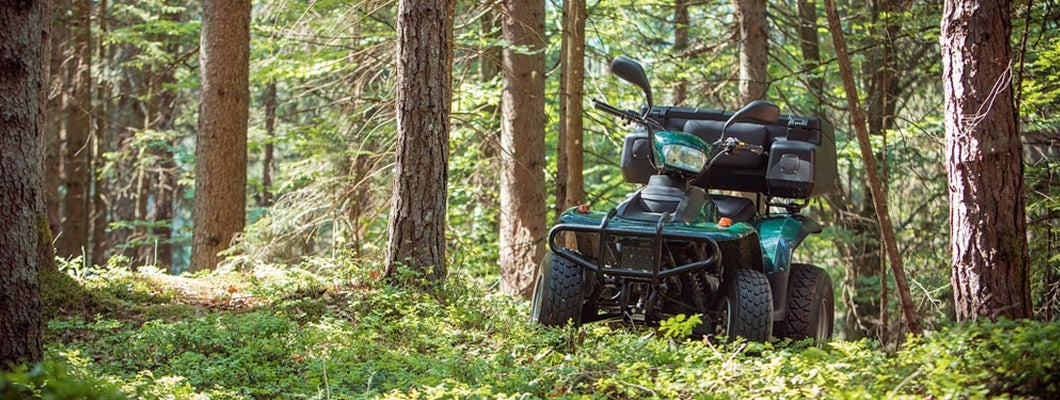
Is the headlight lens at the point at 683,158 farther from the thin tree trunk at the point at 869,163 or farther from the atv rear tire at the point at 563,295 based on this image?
the thin tree trunk at the point at 869,163

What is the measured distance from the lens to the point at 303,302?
23.8 ft

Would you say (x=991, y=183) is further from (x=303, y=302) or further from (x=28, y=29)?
(x=28, y=29)

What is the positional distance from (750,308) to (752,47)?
18.9 ft

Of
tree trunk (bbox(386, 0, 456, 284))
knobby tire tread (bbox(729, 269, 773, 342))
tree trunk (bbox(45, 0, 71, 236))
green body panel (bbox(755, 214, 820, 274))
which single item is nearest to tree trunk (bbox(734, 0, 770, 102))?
green body panel (bbox(755, 214, 820, 274))

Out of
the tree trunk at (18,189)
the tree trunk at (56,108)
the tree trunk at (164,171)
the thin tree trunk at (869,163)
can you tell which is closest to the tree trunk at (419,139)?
the thin tree trunk at (869,163)

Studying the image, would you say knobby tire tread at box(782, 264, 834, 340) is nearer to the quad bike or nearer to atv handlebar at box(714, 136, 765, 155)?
the quad bike

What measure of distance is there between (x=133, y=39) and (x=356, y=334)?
35.7 feet

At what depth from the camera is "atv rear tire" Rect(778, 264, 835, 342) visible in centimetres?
678

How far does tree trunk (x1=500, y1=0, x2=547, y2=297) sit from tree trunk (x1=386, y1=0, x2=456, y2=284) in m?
3.28

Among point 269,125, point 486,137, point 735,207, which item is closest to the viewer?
point 735,207

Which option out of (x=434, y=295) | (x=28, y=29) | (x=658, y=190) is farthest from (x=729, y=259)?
(x=28, y=29)

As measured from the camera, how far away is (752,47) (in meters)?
11.1

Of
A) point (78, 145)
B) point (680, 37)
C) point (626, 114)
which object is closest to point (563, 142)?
point (626, 114)

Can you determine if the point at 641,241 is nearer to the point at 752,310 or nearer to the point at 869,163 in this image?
the point at 752,310
